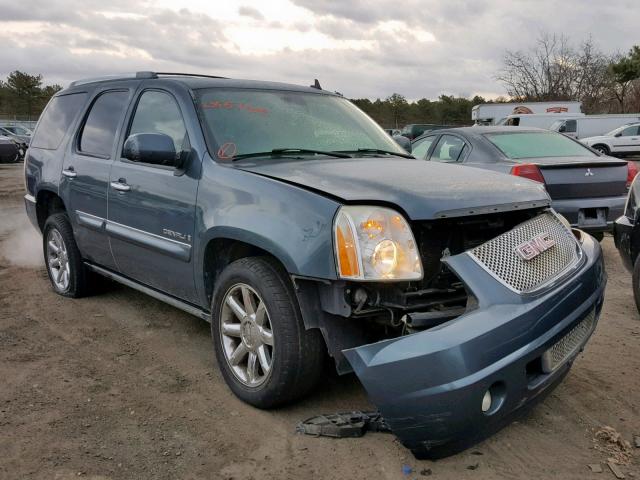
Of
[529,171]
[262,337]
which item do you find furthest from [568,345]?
[529,171]

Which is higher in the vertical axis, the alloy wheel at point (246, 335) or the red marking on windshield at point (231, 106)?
the red marking on windshield at point (231, 106)

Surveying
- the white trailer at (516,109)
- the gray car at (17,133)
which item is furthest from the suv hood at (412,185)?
the white trailer at (516,109)

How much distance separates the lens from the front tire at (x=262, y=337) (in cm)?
294

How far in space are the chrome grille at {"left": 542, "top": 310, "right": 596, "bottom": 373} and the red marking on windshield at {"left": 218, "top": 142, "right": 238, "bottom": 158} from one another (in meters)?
2.02

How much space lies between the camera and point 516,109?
34438mm

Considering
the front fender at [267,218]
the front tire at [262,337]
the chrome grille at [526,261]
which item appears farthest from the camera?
the front tire at [262,337]

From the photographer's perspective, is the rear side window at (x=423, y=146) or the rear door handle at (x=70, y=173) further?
the rear side window at (x=423, y=146)

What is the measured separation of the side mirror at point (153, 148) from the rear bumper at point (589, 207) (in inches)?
168

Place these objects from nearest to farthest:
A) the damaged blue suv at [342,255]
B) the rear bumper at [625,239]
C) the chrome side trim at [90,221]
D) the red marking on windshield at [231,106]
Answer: the damaged blue suv at [342,255] → the red marking on windshield at [231,106] → the chrome side trim at [90,221] → the rear bumper at [625,239]

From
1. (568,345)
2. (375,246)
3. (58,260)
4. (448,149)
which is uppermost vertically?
(448,149)

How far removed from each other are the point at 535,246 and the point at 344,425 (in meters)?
1.25

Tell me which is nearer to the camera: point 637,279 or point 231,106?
point 231,106

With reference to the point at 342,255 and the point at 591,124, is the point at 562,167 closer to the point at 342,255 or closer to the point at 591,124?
the point at 342,255

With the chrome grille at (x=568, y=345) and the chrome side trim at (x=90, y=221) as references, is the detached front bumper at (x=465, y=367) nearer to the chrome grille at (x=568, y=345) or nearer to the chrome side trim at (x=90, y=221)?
the chrome grille at (x=568, y=345)
